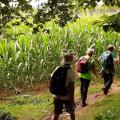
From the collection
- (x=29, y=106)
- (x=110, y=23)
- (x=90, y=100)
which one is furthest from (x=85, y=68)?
(x=110, y=23)

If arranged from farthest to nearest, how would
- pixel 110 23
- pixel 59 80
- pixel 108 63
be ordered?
pixel 108 63
pixel 59 80
pixel 110 23

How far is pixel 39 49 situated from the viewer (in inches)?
613

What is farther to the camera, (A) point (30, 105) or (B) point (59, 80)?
(A) point (30, 105)

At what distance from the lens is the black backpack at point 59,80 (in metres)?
7.90

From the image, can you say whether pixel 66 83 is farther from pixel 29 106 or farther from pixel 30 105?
pixel 30 105

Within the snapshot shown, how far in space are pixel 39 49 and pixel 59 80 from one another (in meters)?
7.74

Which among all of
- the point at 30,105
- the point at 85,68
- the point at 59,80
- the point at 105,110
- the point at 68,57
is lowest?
the point at 30,105

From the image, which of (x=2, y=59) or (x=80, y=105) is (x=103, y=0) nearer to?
(x=80, y=105)

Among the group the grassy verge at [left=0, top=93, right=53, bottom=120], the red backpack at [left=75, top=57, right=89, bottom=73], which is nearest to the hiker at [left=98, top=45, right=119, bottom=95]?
the red backpack at [left=75, top=57, right=89, bottom=73]

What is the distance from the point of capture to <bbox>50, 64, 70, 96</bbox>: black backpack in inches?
311

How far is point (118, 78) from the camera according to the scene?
52.6ft

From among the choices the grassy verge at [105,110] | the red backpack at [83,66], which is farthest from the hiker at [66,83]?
the red backpack at [83,66]

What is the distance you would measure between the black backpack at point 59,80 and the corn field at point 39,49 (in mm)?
5613

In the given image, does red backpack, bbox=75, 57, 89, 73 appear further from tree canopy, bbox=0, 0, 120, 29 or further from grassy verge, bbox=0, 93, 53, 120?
tree canopy, bbox=0, 0, 120, 29
